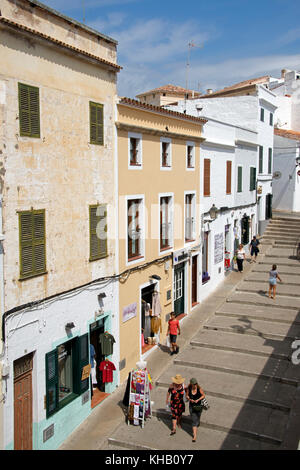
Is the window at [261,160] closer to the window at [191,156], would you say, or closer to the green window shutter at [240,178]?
the green window shutter at [240,178]

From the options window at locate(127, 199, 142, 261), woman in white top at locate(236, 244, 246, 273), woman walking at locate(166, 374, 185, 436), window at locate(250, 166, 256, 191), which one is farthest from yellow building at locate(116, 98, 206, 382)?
window at locate(250, 166, 256, 191)

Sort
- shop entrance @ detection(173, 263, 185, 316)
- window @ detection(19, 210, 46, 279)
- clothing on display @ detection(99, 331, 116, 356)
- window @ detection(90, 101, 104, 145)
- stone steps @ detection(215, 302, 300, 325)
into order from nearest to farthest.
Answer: window @ detection(19, 210, 46, 279)
window @ detection(90, 101, 104, 145)
clothing on display @ detection(99, 331, 116, 356)
stone steps @ detection(215, 302, 300, 325)
shop entrance @ detection(173, 263, 185, 316)

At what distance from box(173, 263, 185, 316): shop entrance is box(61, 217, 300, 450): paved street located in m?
0.56

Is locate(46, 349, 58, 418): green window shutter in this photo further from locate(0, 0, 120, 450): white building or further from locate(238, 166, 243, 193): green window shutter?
locate(238, 166, 243, 193): green window shutter

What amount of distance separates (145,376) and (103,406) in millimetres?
1999

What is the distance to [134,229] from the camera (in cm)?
1509

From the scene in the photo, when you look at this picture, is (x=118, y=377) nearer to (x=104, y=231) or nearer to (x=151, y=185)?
(x=104, y=231)

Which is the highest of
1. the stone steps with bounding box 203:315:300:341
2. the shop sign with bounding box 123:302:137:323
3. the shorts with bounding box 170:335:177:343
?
the shop sign with bounding box 123:302:137:323

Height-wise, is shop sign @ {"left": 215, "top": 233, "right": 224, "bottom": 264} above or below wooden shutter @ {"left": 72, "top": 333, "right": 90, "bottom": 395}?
above

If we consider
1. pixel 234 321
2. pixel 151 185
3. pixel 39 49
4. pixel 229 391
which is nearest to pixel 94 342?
pixel 229 391

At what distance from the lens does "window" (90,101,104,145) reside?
493 inches

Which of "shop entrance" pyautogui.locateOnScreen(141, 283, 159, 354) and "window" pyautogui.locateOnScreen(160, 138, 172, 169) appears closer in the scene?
"shop entrance" pyautogui.locateOnScreen(141, 283, 159, 354)

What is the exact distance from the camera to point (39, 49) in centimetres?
1052

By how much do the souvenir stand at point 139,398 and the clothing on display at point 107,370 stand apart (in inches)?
51.8
